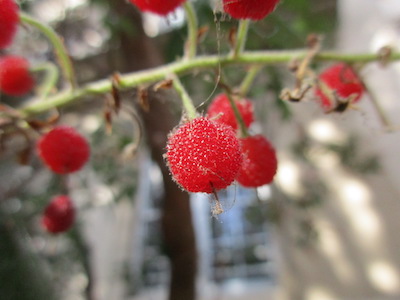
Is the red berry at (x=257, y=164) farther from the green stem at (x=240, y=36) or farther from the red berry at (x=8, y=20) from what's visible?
the red berry at (x=8, y=20)

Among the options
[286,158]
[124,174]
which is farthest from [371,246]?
[124,174]

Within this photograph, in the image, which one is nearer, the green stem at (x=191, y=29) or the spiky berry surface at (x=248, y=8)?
the spiky berry surface at (x=248, y=8)

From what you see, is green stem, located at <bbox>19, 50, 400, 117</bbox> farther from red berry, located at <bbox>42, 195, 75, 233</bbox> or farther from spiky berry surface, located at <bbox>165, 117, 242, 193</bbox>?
red berry, located at <bbox>42, 195, 75, 233</bbox>

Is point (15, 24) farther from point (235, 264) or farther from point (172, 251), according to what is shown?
point (235, 264)

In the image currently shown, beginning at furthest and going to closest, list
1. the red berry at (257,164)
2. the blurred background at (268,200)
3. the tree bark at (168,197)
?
the blurred background at (268,200), the tree bark at (168,197), the red berry at (257,164)

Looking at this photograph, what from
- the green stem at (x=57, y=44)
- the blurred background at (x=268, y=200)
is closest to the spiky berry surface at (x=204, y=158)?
the green stem at (x=57, y=44)

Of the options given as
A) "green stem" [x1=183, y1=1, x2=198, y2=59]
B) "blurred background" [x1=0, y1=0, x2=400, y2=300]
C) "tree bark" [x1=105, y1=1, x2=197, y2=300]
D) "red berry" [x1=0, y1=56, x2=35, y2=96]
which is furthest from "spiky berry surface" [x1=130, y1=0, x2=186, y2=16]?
"blurred background" [x1=0, y1=0, x2=400, y2=300]
